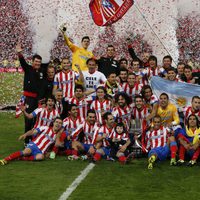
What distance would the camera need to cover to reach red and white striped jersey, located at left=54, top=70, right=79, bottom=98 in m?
10.7

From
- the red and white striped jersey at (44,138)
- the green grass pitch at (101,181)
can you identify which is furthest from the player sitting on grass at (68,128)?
the green grass pitch at (101,181)

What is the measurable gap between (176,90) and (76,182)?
3.49m

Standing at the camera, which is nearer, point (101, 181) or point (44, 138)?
point (101, 181)

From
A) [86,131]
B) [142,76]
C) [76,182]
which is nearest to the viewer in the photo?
[76,182]

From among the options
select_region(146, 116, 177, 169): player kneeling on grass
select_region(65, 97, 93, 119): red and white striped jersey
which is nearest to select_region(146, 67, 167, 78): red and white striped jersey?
select_region(65, 97, 93, 119): red and white striped jersey

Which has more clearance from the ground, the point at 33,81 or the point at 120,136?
the point at 33,81

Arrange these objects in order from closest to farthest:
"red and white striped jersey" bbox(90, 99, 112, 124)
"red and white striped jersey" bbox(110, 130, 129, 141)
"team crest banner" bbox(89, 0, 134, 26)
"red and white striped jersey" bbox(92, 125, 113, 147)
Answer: "red and white striped jersey" bbox(110, 130, 129, 141) → "red and white striped jersey" bbox(92, 125, 113, 147) → "red and white striped jersey" bbox(90, 99, 112, 124) → "team crest banner" bbox(89, 0, 134, 26)

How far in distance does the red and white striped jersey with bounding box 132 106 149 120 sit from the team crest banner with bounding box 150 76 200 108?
81cm

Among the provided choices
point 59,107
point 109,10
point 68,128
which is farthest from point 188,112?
point 109,10

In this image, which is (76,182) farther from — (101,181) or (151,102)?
(151,102)

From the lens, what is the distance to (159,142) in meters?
9.23

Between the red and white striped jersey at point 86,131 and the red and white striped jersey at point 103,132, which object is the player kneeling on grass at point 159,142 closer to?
the red and white striped jersey at point 103,132

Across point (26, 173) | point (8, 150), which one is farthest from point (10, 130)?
point (26, 173)

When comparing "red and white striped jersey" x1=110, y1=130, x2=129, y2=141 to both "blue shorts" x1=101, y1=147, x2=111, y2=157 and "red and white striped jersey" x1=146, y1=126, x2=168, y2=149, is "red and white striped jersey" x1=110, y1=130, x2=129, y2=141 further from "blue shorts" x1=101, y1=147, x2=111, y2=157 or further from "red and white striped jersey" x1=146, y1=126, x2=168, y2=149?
"red and white striped jersey" x1=146, y1=126, x2=168, y2=149
